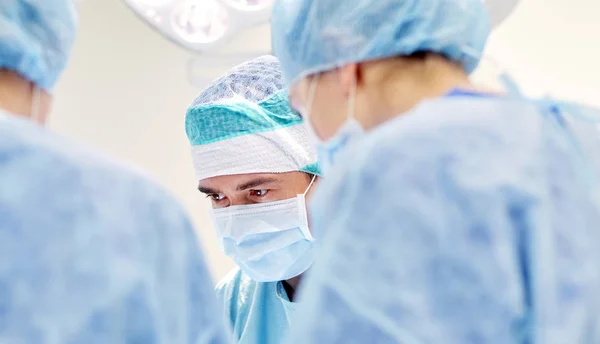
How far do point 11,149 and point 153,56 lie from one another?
184 cm

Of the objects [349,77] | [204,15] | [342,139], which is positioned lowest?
[342,139]

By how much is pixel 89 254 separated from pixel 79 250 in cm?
1

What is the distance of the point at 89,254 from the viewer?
2.37ft

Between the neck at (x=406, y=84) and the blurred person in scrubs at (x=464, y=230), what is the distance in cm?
7

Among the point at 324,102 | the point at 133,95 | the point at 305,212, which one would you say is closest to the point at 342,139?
the point at 324,102

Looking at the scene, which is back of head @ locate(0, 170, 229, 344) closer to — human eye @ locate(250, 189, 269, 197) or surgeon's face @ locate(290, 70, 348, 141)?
surgeon's face @ locate(290, 70, 348, 141)

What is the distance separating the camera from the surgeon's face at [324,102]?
3.23 ft

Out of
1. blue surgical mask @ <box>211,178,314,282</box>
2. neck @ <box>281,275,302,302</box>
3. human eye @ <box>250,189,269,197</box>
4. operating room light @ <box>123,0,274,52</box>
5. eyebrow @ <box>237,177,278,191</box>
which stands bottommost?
neck @ <box>281,275,302,302</box>

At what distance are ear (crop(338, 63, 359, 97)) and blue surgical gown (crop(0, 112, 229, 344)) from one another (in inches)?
13.7

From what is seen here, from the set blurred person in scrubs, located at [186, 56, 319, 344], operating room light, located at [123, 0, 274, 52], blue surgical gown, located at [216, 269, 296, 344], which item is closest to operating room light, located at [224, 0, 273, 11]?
operating room light, located at [123, 0, 274, 52]

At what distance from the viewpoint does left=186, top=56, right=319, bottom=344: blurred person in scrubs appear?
5.37 ft

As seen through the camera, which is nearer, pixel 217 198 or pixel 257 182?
pixel 257 182

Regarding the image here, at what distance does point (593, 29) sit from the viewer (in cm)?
210

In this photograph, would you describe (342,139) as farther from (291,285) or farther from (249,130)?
(291,285)
